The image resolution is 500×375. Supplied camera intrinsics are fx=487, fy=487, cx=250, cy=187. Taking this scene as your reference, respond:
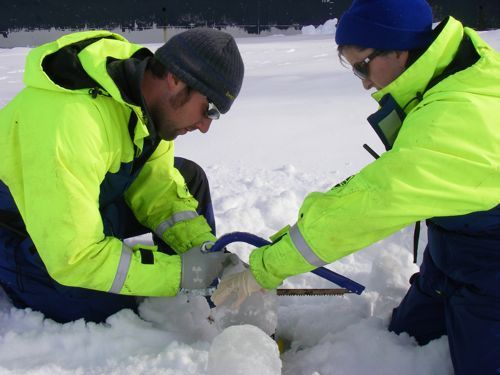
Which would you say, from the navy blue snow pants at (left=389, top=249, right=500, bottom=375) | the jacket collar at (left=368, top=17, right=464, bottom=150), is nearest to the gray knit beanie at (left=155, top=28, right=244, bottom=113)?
the jacket collar at (left=368, top=17, right=464, bottom=150)

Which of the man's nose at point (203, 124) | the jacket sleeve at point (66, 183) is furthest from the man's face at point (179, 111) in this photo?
the jacket sleeve at point (66, 183)

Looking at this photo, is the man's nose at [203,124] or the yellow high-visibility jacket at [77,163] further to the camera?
the man's nose at [203,124]

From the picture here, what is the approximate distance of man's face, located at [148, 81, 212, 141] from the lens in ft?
5.46

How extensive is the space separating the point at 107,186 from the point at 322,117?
9.94ft

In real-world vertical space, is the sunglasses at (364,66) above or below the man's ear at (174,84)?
above

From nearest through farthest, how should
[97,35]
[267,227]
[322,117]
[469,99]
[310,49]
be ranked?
[469,99] < [97,35] < [267,227] < [322,117] < [310,49]

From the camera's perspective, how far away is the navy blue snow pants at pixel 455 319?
1424 millimetres

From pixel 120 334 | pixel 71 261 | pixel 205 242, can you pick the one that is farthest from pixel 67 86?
pixel 120 334

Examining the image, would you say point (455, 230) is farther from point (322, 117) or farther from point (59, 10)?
point (59, 10)

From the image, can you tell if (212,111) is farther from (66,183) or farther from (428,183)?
(428,183)

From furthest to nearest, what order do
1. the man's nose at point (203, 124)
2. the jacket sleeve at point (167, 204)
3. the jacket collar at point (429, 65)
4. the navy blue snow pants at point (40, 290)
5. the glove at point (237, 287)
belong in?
the jacket sleeve at point (167, 204)
the navy blue snow pants at point (40, 290)
the man's nose at point (203, 124)
the glove at point (237, 287)
the jacket collar at point (429, 65)

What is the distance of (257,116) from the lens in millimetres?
4703

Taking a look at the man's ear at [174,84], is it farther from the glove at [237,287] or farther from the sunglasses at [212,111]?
the glove at [237,287]

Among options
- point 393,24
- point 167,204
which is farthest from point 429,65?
point 167,204
